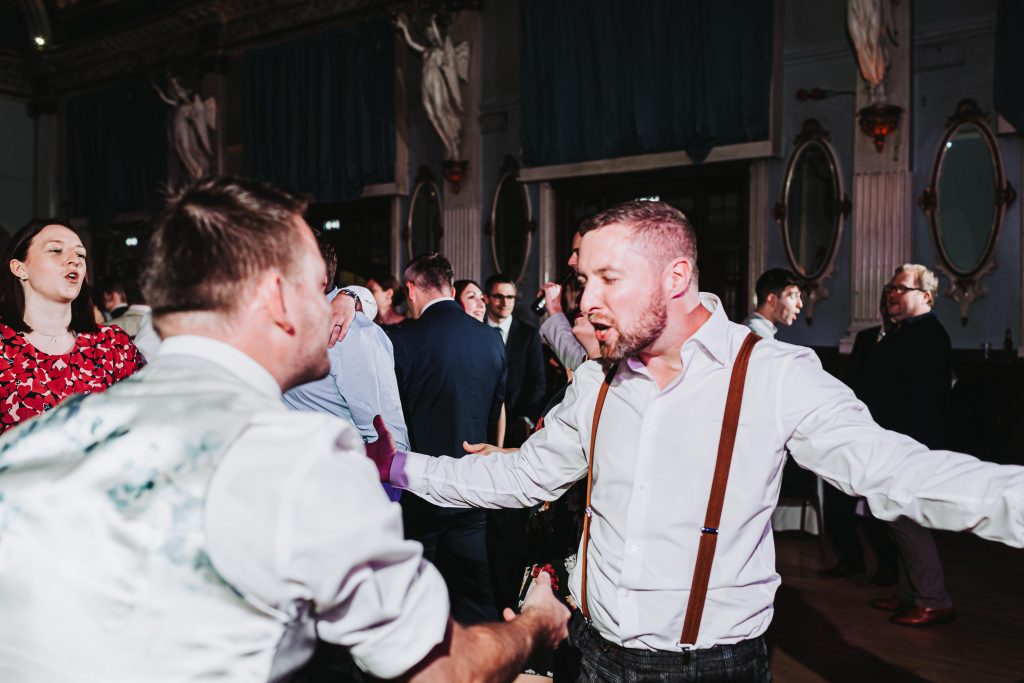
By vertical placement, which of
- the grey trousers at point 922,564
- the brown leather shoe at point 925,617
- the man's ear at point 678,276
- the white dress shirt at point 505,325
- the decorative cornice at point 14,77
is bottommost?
the brown leather shoe at point 925,617

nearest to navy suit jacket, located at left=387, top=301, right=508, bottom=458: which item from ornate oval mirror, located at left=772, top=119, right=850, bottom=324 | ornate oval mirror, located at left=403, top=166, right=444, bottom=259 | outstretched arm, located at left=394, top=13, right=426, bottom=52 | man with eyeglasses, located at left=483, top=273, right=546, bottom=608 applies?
man with eyeglasses, located at left=483, top=273, right=546, bottom=608

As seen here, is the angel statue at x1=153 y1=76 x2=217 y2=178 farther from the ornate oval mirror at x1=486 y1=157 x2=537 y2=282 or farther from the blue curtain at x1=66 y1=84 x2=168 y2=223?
the ornate oval mirror at x1=486 y1=157 x2=537 y2=282

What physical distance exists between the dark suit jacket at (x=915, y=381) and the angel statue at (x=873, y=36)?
11.3ft

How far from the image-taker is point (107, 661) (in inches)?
36.7

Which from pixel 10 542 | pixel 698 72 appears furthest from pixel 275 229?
pixel 698 72

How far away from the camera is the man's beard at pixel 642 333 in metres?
1.85

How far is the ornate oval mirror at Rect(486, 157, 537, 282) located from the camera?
9852 mm

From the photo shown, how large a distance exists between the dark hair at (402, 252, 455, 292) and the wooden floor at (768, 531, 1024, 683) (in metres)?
2.36

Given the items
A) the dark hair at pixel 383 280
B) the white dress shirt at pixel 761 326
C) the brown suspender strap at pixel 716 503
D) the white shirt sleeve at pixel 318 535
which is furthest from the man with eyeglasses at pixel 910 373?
the white shirt sleeve at pixel 318 535

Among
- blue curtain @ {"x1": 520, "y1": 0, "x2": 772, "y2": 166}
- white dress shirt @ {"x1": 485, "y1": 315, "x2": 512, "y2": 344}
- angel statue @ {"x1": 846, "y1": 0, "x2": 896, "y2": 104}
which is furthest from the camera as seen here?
blue curtain @ {"x1": 520, "y1": 0, "x2": 772, "y2": 166}

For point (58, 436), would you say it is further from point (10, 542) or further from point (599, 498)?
point (599, 498)

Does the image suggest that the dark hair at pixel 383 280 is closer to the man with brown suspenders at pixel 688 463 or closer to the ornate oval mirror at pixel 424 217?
the ornate oval mirror at pixel 424 217

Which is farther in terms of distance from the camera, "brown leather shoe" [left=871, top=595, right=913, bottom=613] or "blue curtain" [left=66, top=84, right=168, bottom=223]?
"blue curtain" [left=66, top=84, right=168, bottom=223]

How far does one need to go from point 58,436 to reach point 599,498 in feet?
3.86
